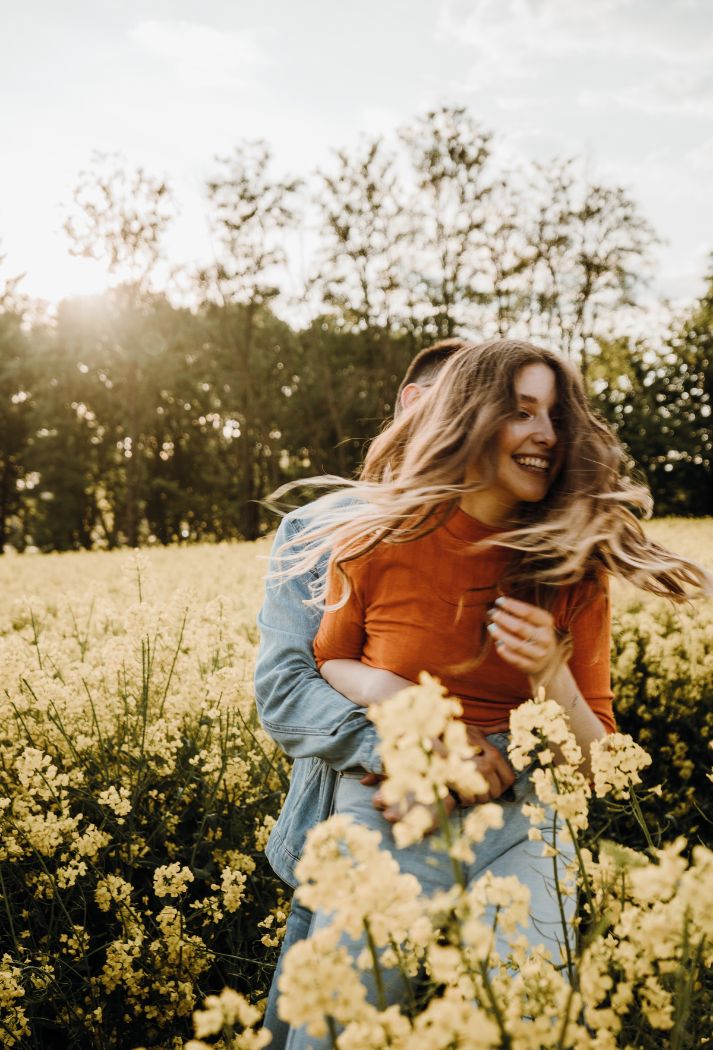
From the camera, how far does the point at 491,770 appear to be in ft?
7.02

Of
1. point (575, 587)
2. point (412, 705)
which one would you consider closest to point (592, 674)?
point (575, 587)

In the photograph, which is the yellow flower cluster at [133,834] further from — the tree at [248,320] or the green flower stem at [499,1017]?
the tree at [248,320]

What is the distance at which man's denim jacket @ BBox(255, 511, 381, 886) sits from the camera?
2350mm

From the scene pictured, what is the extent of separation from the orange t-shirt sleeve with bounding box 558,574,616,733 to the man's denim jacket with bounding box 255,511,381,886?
66 centimetres

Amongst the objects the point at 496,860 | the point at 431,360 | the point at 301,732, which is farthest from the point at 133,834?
the point at 431,360

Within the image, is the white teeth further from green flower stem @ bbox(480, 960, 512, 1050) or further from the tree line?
the tree line

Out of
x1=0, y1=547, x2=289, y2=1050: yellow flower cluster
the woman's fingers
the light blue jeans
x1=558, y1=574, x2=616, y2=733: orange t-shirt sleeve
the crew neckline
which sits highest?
the crew neckline

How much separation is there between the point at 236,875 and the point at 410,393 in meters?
2.06

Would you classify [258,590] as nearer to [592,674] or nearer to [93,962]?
[93,962]

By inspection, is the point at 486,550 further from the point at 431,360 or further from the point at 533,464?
A: the point at 431,360

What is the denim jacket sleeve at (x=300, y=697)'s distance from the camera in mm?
2342

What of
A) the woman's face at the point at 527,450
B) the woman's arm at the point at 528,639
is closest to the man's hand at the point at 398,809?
the woman's arm at the point at 528,639

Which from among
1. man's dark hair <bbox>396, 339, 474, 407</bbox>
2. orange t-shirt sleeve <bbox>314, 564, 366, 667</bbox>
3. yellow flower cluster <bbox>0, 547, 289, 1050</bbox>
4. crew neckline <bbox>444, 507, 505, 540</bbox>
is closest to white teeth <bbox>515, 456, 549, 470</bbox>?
crew neckline <bbox>444, 507, 505, 540</bbox>

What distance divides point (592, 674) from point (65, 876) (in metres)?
1.79
